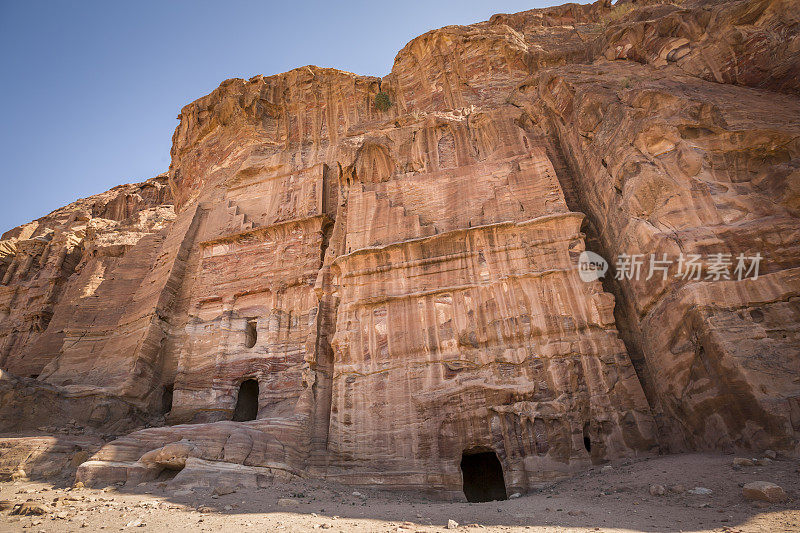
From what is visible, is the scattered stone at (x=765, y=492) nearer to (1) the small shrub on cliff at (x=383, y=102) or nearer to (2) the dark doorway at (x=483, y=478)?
(2) the dark doorway at (x=483, y=478)

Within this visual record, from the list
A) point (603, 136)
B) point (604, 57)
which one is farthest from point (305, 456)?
point (604, 57)

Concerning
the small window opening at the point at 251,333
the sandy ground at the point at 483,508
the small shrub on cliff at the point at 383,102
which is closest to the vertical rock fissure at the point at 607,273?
the sandy ground at the point at 483,508

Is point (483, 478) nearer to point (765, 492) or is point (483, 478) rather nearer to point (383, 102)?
point (765, 492)

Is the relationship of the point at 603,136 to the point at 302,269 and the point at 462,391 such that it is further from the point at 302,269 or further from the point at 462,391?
the point at 302,269

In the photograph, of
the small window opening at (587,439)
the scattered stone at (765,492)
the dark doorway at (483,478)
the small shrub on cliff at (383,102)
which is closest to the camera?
the scattered stone at (765,492)

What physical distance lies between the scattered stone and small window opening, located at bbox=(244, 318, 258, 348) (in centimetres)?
1386

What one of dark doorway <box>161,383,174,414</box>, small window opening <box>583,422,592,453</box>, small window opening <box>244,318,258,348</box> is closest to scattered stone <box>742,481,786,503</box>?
small window opening <box>583,422,592,453</box>

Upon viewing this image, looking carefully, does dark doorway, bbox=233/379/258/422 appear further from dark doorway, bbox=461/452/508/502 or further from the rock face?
dark doorway, bbox=461/452/508/502

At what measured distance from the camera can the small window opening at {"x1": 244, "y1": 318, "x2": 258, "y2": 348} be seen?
15.8m

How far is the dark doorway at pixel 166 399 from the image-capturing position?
51.3 feet

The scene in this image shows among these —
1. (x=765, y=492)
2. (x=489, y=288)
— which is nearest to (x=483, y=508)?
(x=765, y=492)

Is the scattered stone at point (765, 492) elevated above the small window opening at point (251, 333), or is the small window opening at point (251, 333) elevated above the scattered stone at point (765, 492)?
the small window opening at point (251, 333)

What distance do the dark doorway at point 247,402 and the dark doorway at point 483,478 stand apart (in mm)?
7271

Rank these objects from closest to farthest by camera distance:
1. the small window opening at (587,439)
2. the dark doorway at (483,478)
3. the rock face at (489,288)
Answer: the rock face at (489,288) < the small window opening at (587,439) < the dark doorway at (483,478)
